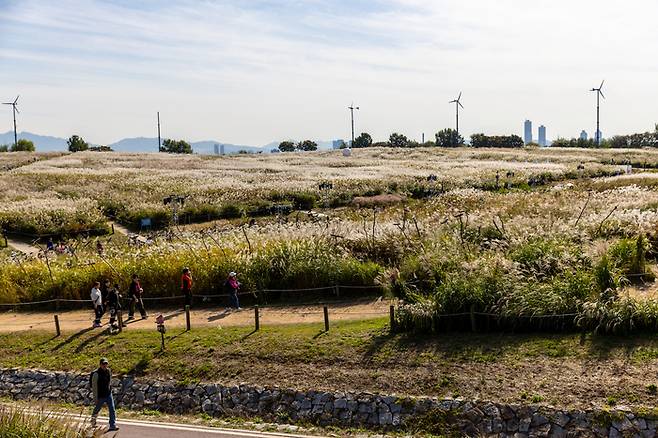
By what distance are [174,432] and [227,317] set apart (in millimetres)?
7509

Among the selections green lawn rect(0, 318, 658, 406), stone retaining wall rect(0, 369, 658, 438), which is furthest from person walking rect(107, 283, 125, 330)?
stone retaining wall rect(0, 369, 658, 438)

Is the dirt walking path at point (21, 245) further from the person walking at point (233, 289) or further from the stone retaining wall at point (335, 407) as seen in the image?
the stone retaining wall at point (335, 407)

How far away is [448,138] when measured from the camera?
146000 mm

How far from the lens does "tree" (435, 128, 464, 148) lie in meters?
144

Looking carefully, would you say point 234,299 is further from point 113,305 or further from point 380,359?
point 380,359

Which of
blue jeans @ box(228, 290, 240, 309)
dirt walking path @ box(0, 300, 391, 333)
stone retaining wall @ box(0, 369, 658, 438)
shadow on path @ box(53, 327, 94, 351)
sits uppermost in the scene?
blue jeans @ box(228, 290, 240, 309)

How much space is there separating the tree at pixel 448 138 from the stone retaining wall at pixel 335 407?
429ft

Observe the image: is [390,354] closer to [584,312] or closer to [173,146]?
[584,312]

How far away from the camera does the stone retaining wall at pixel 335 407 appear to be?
13.7 meters

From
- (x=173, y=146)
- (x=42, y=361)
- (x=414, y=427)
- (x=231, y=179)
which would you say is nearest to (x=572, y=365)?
(x=414, y=427)

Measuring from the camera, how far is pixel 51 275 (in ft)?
90.2

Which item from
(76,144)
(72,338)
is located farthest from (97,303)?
(76,144)

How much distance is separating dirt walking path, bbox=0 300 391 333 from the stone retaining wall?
404cm

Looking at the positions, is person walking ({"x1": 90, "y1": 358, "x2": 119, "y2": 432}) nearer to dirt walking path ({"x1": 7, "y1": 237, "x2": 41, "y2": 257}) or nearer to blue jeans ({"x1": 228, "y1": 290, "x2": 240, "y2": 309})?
blue jeans ({"x1": 228, "y1": 290, "x2": 240, "y2": 309})
